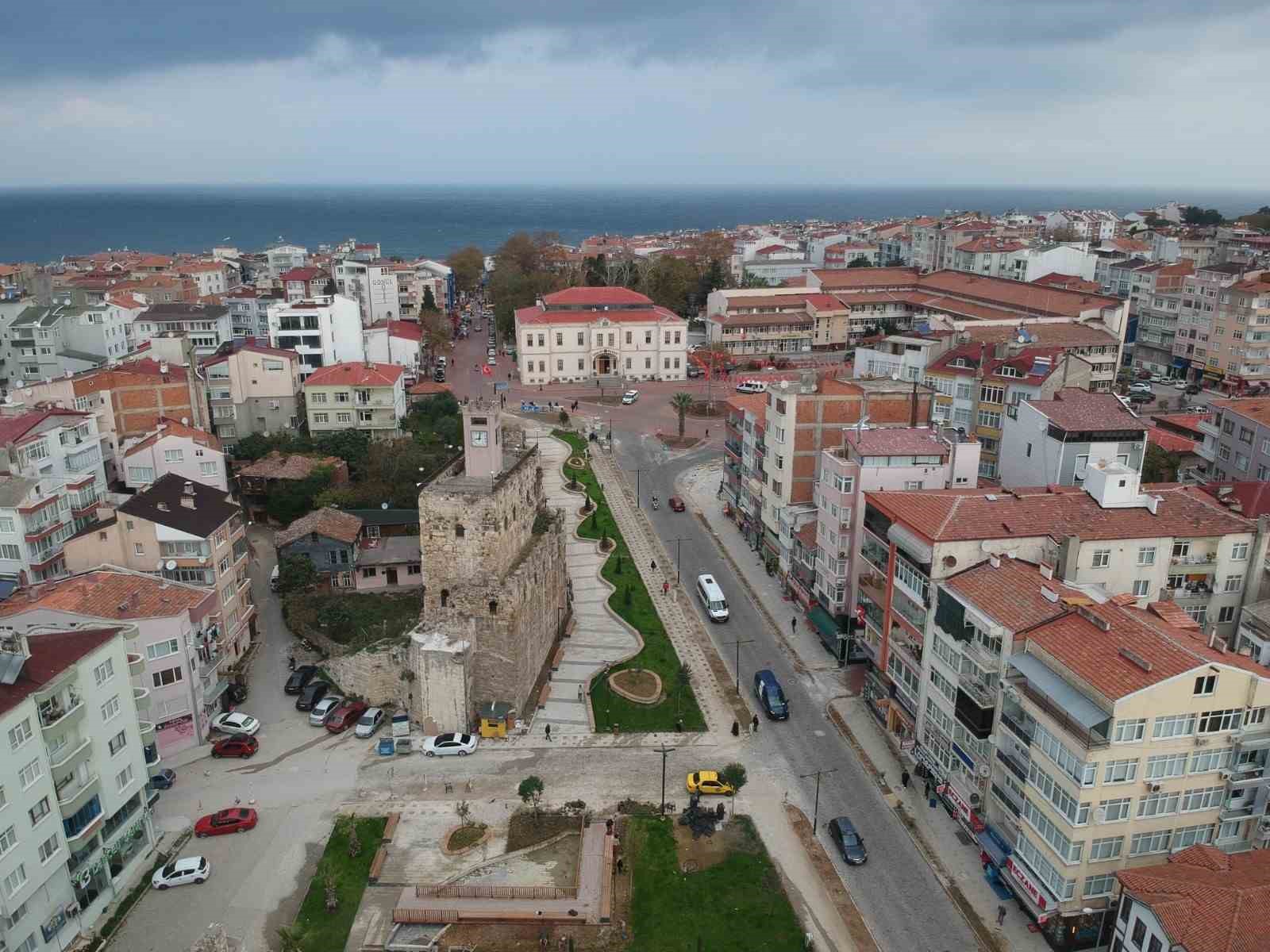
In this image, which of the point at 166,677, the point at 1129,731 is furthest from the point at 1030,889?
the point at 166,677

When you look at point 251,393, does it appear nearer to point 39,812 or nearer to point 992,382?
point 39,812

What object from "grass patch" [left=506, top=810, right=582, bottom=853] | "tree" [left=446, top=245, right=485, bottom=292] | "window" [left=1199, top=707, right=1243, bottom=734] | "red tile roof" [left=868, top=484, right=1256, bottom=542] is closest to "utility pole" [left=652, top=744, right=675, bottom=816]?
"grass patch" [left=506, top=810, right=582, bottom=853]

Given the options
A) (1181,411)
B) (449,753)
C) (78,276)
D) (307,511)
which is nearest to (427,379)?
(307,511)

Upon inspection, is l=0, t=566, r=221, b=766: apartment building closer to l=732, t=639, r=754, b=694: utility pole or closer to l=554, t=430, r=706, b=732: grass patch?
l=554, t=430, r=706, b=732: grass patch

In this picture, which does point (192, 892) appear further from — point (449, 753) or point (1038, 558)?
point (1038, 558)

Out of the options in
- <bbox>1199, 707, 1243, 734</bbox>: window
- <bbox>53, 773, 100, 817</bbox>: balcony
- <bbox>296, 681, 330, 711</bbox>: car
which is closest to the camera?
<bbox>1199, 707, 1243, 734</bbox>: window

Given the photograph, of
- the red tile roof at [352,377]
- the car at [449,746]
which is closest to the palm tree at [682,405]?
the red tile roof at [352,377]
